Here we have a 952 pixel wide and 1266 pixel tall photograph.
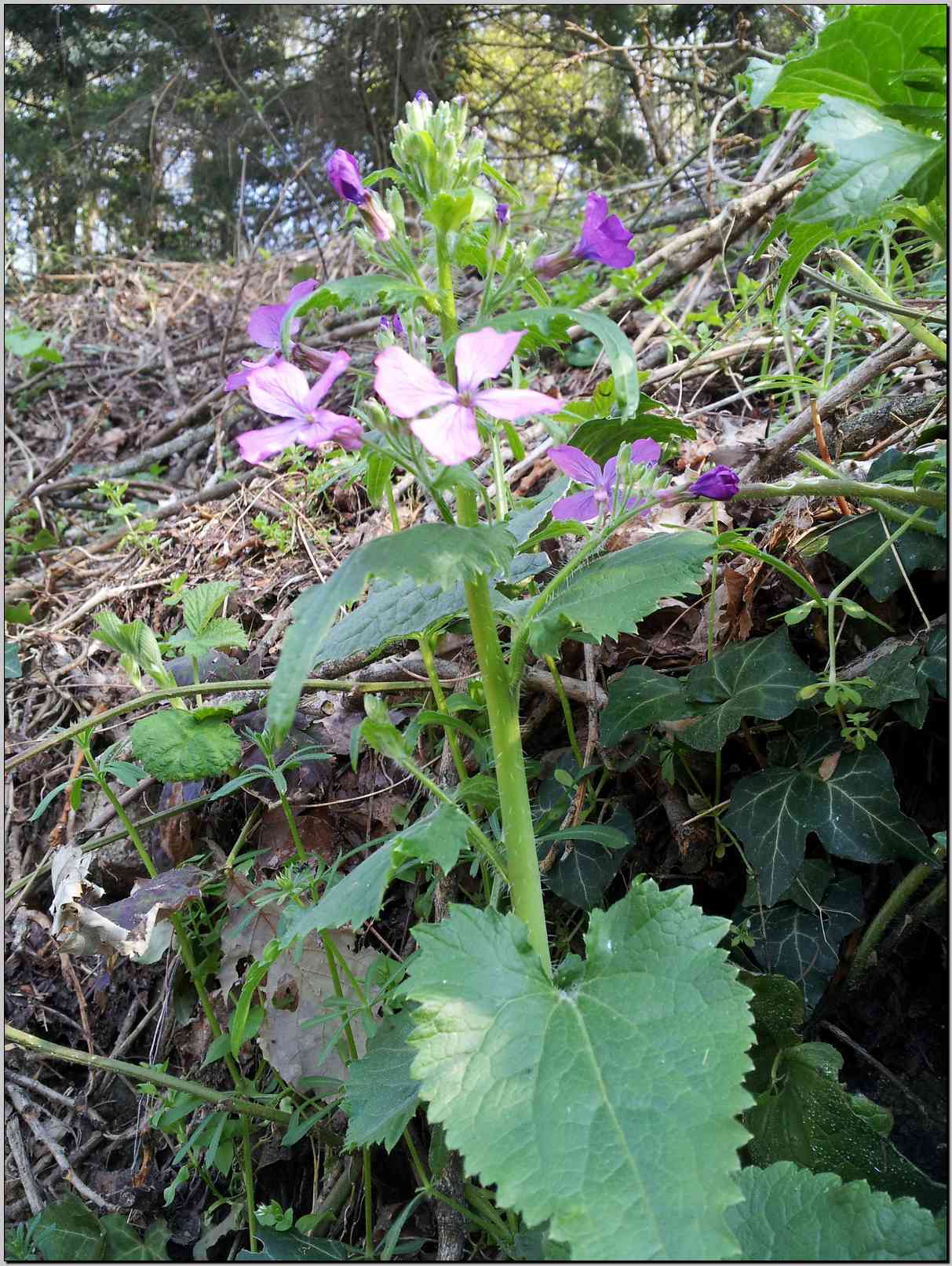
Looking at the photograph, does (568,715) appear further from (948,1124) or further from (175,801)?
(175,801)

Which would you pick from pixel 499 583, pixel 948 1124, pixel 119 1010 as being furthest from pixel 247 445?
pixel 119 1010

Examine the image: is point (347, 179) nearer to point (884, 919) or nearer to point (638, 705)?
point (638, 705)

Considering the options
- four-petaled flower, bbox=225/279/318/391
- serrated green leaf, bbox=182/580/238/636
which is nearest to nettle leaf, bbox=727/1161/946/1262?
four-petaled flower, bbox=225/279/318/391

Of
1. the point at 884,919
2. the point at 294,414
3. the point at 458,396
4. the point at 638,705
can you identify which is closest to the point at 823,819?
the point at 884,919

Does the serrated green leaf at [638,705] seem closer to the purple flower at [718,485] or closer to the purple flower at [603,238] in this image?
the purple flower at [718,485]

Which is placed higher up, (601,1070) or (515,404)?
(515,404)

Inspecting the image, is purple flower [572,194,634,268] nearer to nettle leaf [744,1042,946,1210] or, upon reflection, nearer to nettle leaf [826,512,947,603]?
nettle leaf [826,512,947,603]

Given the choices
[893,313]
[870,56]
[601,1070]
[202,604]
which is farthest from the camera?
[202,604]
